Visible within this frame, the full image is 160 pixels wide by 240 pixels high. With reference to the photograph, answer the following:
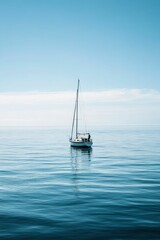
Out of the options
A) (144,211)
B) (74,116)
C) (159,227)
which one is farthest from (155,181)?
(74,116)

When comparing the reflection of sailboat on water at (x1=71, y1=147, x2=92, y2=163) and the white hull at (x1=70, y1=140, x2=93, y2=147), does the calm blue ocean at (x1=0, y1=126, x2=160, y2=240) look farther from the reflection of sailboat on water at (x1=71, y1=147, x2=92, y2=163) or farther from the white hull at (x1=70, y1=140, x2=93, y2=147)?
the white hull at (x1=70, y1=140, x2=93, y2=147)

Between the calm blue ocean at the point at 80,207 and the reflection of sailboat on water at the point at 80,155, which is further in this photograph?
the reflection of sailboat on water at the point at 80,155

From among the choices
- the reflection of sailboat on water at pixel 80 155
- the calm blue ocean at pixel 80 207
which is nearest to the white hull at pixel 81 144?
the reflection of sailboat on water at pixel 80 155

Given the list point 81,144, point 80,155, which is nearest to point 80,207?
point 80,155

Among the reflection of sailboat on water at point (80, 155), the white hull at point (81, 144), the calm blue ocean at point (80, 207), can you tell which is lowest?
the calm blue ocean at point (80, 207)

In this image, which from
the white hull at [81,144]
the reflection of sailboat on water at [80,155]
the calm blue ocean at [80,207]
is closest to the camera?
the calm blue ocean at [80,207]

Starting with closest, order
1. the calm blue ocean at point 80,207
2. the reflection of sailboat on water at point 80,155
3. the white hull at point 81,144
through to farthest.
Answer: the calm blue ocean at point 80,207, the reflection of sailboat on water at point 80,155, the white hull at point 81,144

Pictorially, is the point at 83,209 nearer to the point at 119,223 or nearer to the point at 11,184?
the point at 119,223

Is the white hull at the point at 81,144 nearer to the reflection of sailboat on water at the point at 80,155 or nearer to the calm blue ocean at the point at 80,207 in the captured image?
the reflection of sailboat on water at the point at 80,155

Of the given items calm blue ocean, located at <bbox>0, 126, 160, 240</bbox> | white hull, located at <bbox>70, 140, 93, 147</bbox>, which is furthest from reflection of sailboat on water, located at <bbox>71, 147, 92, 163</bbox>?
calm blue ocean, located at <bbox>0, 126, 160, 240</bbox>

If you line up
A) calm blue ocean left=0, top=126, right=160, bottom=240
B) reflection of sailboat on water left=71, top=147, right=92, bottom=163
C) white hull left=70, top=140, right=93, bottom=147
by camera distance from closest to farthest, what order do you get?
calm blue ocean left=0, top=126, right=160, bottom=240 → reflection of sailboat on water left=71, top=147, right=92, bottom=163 → white hull left=70, top=140, right=93, bottom=147

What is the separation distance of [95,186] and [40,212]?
9.68 m

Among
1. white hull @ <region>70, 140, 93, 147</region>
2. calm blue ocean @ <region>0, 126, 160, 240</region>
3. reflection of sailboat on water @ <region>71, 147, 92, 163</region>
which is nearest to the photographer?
calm blue ocean @ <region>0, 126, 160, 240</region>

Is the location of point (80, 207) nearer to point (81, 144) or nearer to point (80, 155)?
point (80, 155)
